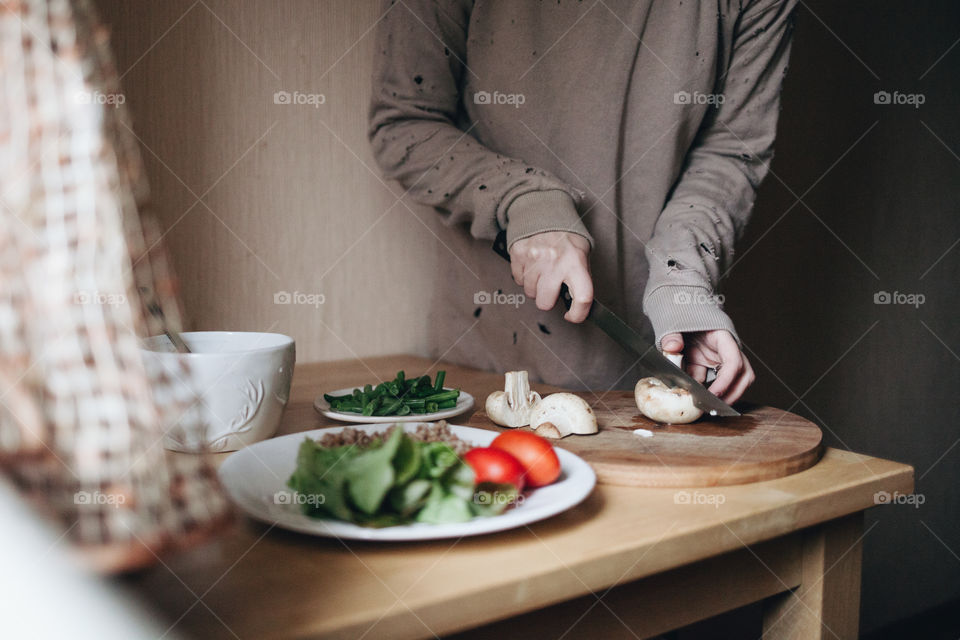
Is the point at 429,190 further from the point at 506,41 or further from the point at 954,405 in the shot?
the point at 954,405

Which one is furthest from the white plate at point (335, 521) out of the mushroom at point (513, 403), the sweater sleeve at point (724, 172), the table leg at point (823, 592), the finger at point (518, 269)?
the sweater sleeve at point (724, 172)

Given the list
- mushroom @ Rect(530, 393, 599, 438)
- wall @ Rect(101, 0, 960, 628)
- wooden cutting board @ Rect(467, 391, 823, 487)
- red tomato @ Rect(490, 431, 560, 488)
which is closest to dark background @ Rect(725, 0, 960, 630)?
wall @ Rect(101, 0, 960, 628)

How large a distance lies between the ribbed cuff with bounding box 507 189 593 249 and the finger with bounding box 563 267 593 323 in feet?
0.25

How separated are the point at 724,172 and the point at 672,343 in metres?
0.41

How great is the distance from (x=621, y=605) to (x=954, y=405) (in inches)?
94.1

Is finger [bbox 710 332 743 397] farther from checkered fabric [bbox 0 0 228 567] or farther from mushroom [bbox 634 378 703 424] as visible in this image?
checkered fabric [bbox 0 0 228 567]

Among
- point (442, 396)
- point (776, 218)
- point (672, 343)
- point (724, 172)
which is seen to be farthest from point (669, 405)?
point (776, 218)

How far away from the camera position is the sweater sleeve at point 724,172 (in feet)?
3.41

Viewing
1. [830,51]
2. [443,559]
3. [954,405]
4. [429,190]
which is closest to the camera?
[443,559]

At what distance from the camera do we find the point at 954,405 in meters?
2.40

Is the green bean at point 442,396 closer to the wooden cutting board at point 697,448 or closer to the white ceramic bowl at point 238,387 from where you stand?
the wooden cutting board at point 697,448

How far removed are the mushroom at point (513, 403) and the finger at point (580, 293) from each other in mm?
120

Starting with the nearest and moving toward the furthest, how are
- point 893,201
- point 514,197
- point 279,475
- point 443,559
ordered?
point 443,559 < point 279,475 < point 514,197 < point 893,201

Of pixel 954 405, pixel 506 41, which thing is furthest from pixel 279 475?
pixel 954 405
